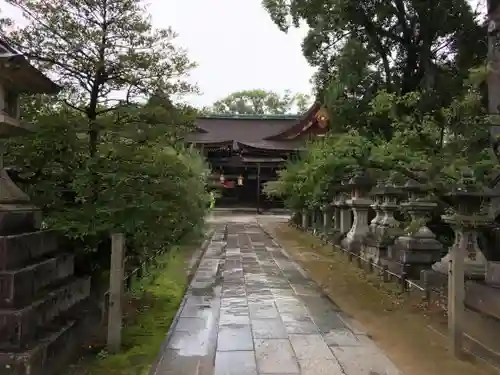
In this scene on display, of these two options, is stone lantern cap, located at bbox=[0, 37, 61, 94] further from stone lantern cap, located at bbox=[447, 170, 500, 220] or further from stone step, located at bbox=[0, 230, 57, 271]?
stone lantern cap, located at bbox=[447, 170, 500, 220]

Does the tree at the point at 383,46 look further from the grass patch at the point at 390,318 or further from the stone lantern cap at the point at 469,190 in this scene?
the stone lantern cap at the point at 469,190

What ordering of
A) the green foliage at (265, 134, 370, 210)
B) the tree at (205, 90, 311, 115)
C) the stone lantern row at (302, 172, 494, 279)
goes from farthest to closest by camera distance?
1. the tree at (205, 90, 311, 115)
2. the green foliage at (265, 134, 370, 210)
3. the stone lantern row at (302, 172, 494, 279)

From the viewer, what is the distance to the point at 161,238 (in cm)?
543

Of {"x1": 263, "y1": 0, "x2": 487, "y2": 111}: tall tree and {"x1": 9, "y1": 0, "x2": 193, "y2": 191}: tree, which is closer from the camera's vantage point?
{"x1": 9, "y1": 0, "x2": 193, "y2": 191}: tree

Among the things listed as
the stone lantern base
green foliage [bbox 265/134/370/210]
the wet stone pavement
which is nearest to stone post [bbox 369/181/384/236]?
green foliage [bbox 265/134/370/210]

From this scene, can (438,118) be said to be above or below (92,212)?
above

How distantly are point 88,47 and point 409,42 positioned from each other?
12.7 m

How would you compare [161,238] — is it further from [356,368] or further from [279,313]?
[356,368]

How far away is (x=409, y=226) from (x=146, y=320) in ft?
13.1

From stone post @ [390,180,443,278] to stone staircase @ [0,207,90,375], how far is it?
459 centimetres

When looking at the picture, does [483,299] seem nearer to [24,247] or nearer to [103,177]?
[103,177]

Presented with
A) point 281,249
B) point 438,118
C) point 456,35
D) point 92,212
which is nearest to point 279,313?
point 92,212

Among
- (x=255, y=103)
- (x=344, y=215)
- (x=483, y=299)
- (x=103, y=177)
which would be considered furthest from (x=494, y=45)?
(x=255, y=103)

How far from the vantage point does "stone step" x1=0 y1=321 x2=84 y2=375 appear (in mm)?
3512
